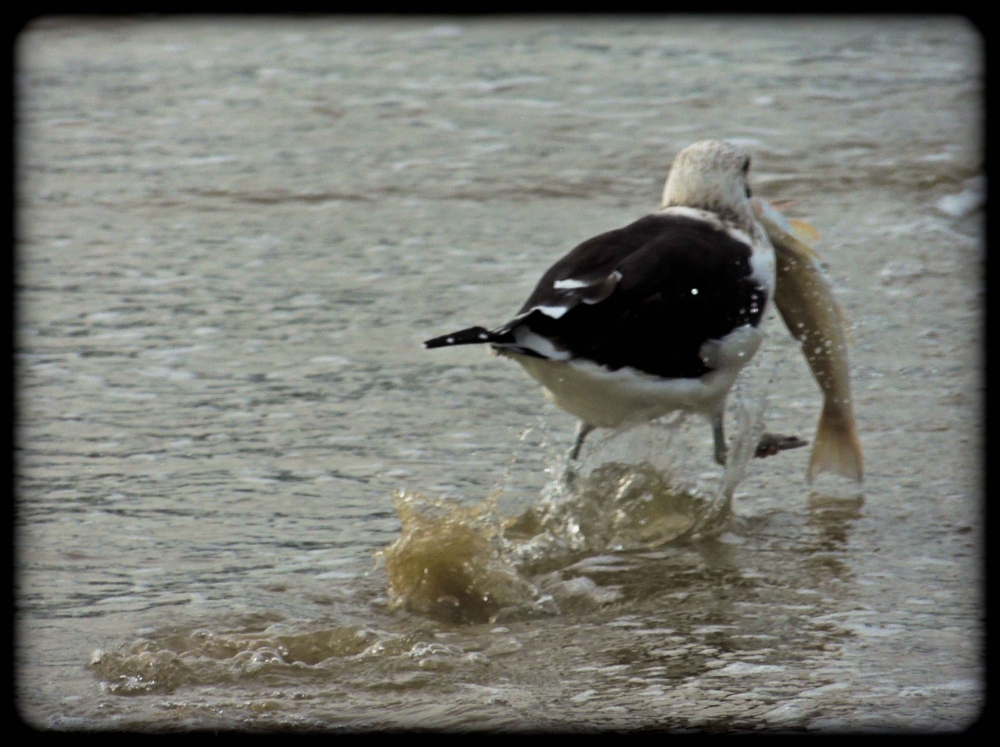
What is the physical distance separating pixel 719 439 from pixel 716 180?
902mm

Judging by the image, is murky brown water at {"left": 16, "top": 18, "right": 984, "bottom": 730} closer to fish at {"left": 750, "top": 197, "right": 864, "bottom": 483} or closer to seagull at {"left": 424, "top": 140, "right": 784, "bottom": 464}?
fish at {"left": 750, "top": 197, "right": 864, "bottom": 483}

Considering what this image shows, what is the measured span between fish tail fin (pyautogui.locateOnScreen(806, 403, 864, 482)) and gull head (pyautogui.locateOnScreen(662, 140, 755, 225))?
2.47 ft

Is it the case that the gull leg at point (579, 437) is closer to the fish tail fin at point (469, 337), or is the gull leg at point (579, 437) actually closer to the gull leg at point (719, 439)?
the gull leg at point (719, 439)

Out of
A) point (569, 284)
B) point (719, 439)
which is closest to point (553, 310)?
point (569, 284)

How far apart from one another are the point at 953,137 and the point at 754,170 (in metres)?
1.37

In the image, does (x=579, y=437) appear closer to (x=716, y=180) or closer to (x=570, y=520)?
(x=570, y=520)

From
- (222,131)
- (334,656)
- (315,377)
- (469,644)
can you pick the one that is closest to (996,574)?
(469,644)

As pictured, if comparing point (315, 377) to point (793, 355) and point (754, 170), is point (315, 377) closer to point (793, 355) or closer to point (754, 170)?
point (793, 355)

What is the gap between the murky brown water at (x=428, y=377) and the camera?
140 inches

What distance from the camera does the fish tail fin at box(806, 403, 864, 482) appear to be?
4.81m

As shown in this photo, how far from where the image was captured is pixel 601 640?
3.77m

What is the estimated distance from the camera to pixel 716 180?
202 inches

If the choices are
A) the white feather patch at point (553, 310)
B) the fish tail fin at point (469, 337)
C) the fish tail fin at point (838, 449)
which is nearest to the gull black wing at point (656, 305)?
the white feather patch at point (553, 310)

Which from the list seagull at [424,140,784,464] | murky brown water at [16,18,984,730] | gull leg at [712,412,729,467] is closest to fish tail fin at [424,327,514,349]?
seagull at [424,140,784,464]
